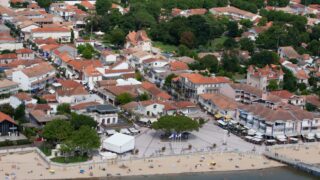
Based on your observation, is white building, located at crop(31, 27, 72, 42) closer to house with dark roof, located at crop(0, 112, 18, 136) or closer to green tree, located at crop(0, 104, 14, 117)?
green tree, located at crop(0, 104, 14, 117)

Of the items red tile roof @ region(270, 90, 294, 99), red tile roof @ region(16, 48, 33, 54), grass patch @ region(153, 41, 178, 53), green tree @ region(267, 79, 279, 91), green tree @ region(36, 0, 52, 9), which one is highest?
green tree @ region(36, 0, 52, 9)

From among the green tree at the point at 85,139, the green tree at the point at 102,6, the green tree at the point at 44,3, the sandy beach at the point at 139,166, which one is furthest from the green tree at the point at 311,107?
the green tree at the point at 44,3

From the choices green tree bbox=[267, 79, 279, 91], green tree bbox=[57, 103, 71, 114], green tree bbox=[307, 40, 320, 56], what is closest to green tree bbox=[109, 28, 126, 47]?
green tree bbox=[307, 40, 320, 56]

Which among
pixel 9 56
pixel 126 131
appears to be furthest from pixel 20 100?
pixel 9 56

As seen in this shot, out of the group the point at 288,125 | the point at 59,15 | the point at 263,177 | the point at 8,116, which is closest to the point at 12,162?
the point at 8,116

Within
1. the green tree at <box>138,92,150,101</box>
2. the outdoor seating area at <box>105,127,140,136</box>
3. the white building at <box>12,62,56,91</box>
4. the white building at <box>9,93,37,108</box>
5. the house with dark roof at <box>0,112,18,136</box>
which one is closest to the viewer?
the house with dark roof at <box>0,112,18,136</box>

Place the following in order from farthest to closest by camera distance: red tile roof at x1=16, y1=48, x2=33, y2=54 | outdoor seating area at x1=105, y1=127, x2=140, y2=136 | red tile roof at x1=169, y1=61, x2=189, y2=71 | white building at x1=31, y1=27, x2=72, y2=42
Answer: white building at x1=31, y1=27, x2=72, y2=42 < red tile roof at x1=16, y1=48, x2=33, y2=54 < red tile roof at x1=169, y1=61, x2=189, y2=71 < outdoor seating area at x1=105, y1=127, x2=140, y2=136

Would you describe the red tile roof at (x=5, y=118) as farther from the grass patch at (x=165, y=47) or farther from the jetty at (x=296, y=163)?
the grass patch at (x=165, y=47)

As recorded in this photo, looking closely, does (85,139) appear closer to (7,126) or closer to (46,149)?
(46,149)

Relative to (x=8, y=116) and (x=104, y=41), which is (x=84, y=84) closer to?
(x=8, y=116)
